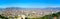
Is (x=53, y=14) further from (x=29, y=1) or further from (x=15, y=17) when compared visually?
(x=15, y=17)

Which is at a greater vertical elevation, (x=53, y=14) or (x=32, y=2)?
(x=32, y=2)

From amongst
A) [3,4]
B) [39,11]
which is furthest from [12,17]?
[39,11]

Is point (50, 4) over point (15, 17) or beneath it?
over

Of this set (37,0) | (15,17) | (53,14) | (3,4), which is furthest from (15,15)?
(53,14)

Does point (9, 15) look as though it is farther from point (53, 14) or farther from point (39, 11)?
point (53, 14)

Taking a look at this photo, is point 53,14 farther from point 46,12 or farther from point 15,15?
point 15,15

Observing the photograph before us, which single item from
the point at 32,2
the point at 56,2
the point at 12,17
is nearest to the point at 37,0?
the point at 32,2
